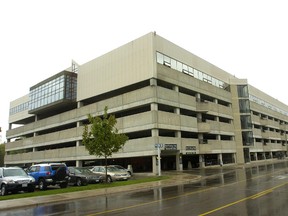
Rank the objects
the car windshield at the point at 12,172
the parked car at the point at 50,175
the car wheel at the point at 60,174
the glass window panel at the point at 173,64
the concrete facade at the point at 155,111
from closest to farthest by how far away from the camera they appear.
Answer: the car windshield at the point at 12,172, the parked car at the point at 50,175, the car wheel at the point at 60,174, the concrete facade at the point at 155,111, the glass window panel at the point at 173,64

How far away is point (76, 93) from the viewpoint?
52.1m

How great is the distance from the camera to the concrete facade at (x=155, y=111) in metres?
39.0

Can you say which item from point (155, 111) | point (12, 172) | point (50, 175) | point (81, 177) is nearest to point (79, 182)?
point (81, 177)

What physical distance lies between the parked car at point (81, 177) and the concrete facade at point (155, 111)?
1000 cm

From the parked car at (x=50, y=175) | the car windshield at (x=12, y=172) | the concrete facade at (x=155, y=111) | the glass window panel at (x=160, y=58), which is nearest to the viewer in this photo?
the car windshield at (x=12, y=172)

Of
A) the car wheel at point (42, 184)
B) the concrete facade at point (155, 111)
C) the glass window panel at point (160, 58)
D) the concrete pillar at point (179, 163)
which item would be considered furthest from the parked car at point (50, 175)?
the glass window panel at point (160, 58)

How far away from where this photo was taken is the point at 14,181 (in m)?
17.6

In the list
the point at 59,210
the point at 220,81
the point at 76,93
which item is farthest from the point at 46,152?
the point at 59,210

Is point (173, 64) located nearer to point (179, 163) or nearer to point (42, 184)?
point (179, 163)

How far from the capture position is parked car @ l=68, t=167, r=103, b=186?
23297mm

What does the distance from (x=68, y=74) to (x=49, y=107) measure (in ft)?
28.2

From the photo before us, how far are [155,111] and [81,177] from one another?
52.1 ft

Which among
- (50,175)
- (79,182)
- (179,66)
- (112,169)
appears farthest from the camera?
(179,66)

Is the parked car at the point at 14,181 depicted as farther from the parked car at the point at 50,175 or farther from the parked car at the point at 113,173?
the parked car at the point at 113,173
